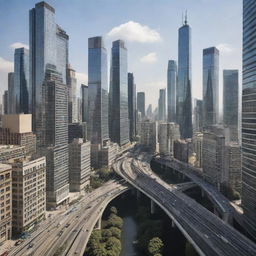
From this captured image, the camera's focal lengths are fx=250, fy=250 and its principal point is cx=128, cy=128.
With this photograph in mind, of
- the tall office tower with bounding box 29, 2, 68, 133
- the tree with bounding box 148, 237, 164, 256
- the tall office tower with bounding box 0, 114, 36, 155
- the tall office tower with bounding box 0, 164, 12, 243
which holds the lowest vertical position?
the tree with bounding box 148, 237, 164, 256

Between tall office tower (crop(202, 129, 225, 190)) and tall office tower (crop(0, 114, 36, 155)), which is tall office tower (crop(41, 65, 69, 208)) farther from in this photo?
tall office tower (crop(202, 129, 225, 190))

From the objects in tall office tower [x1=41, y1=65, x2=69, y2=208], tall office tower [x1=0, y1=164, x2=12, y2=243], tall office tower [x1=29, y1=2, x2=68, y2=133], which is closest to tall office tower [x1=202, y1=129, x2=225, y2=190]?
tall office tower [x1=41, y1=65, x2=69, y2=208]

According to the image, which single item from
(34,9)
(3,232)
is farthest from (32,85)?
(3,232)

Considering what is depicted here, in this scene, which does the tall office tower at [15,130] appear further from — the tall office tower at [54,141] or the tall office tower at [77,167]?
the tall office tower at [54,141]

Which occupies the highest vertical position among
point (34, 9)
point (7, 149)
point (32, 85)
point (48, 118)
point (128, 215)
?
point (34, 9)

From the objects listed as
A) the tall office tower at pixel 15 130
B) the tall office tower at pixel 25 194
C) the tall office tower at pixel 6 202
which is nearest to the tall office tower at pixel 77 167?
the tall office tower at pixel 25 194

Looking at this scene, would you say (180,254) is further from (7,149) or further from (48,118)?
(7,149)

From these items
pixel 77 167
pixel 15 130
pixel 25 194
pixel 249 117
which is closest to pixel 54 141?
pixel 77 167
